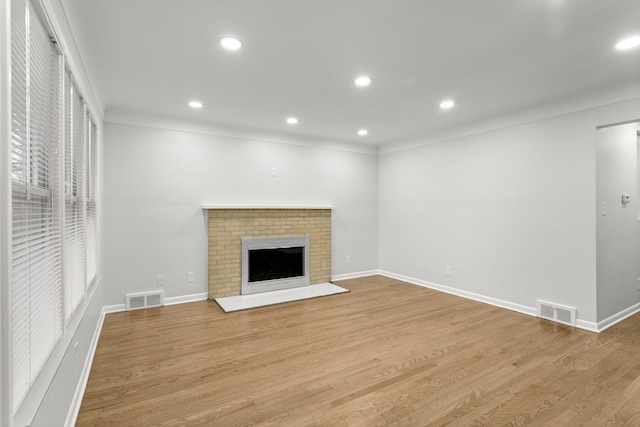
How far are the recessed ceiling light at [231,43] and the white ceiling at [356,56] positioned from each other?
6 centimetres

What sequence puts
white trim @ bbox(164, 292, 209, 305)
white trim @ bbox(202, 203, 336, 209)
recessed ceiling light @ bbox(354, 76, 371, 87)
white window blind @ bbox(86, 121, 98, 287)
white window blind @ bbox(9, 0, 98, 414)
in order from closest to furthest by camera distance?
white window blind @ bbox(9, 0, 98, 414) < white window blind @ bbox(86, 121, 98, 287) < recessed ceiling light @ bbox(354, 76, 371, 87) < white trim @ bbox(164, 292, 209, 305) < white trim @ bbox(202, 203, 336, 209)

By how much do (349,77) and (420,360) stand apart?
2.58 meters

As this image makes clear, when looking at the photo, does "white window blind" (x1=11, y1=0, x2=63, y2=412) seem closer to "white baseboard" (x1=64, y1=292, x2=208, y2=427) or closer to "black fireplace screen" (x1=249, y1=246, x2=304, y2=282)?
"white baseboard" (x1=64, y1=292, x2=208, y2=427)

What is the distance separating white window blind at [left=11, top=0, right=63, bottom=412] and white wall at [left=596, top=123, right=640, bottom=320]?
4627 millimetres

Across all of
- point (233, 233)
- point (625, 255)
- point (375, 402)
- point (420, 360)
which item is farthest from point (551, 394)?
point (233, 233)

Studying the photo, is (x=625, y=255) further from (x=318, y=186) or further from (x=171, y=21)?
(x=171, y=21)

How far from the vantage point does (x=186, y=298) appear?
14.5 ft

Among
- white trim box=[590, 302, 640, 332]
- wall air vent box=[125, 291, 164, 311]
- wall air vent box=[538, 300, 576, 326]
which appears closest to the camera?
white trim box=[590, 302, 640, 332]

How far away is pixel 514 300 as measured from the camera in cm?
411

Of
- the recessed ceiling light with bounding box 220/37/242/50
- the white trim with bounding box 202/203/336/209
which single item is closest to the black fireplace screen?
the white trim with bounding box 202/203/336/209

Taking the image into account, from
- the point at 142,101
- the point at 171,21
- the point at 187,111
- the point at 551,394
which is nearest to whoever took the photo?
the point at 171,21

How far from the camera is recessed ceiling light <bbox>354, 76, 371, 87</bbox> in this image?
300 cm

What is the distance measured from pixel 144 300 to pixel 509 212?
4797mm

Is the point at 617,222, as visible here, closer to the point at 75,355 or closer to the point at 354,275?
the point at 354,275
